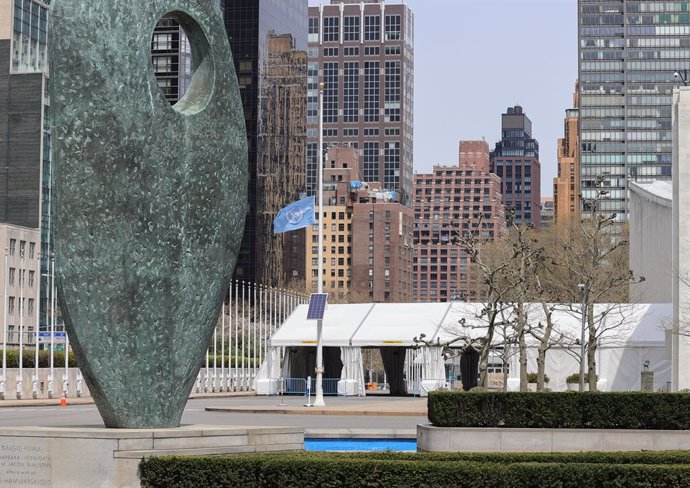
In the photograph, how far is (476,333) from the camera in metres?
59.6

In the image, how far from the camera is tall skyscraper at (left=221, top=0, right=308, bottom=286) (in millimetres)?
127188

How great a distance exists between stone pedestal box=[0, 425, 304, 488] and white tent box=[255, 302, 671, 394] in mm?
32753

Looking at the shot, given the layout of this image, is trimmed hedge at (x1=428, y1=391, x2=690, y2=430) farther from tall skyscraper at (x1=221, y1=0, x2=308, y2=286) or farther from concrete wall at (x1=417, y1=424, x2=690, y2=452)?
tall skyscraper at (x1=221, y1=0, x2=308, y2=286)

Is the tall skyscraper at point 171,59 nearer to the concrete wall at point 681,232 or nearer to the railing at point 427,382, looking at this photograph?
the railing at point 427,382

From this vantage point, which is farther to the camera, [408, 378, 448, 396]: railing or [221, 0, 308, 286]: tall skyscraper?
[221, 0, 308, 286]: tall skyscraper

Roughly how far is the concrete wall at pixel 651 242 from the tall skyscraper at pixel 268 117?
60.9 m

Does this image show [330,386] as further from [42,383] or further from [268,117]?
[268,117]

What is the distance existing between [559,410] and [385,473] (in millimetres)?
9192

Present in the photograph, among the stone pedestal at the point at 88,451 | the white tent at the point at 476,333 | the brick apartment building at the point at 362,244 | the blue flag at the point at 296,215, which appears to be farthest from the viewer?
the brick apartment building at the point at 362,244

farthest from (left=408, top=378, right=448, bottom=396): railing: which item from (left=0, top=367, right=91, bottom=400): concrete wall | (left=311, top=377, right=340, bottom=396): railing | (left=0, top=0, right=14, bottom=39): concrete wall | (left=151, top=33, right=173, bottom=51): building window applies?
(left=151, top=33, right=173, bottom=51): building window

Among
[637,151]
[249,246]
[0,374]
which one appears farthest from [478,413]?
[637,151]

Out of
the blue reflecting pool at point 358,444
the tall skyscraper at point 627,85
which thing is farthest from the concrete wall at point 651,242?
the tall skyscraper at point 627,85

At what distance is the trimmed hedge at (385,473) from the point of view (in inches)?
613

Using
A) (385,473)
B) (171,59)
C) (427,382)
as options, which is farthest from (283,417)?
(171,59)
